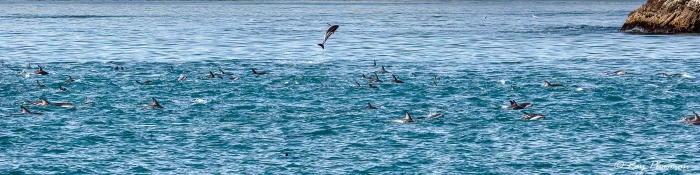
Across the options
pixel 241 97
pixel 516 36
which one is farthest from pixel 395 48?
pixel 241 97

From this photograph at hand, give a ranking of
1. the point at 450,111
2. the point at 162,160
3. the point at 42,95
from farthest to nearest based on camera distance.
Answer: the point at 42,95, the point at 450,111, the point at 162,160

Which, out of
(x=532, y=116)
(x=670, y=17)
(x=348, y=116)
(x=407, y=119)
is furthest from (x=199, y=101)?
(x=670, y=17)

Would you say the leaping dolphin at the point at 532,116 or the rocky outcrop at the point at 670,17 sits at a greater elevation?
the leaping dolphin at the point at 532,116

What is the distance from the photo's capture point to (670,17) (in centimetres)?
7631

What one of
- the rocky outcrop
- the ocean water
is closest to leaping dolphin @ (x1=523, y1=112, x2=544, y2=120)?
the ocean water

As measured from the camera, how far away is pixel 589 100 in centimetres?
3388

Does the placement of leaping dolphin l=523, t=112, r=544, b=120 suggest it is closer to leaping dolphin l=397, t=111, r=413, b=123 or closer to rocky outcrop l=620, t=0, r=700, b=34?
leaping dolphin l=397, t=111, r=413, b=123

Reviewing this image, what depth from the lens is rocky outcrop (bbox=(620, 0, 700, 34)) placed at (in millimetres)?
74125

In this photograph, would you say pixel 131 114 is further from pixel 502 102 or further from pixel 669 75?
pixel 669 75

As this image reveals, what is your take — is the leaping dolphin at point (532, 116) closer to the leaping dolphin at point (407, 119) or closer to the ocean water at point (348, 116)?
the ocean water at point (348, 116)

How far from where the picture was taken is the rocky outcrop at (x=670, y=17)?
2918 inches

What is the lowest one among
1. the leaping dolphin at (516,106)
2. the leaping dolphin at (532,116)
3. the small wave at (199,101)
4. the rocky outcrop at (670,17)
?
the rocky outcrop at (670,17)

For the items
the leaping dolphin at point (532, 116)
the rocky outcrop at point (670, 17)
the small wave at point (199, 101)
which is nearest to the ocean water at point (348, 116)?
the small wave at point (199, 101)

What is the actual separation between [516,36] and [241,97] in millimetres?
47903
